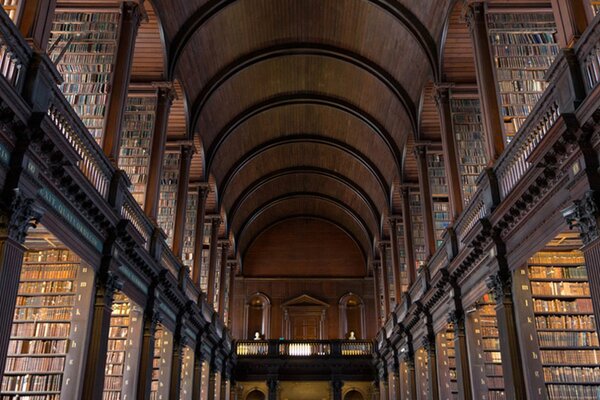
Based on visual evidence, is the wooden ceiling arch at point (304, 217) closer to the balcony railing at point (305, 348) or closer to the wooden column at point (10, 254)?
the balcony railing at point (305, 348)

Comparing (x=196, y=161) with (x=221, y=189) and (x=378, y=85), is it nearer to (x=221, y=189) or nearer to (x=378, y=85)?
(x=221, y=189)

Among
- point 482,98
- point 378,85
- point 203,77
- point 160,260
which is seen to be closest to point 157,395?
point 160,260

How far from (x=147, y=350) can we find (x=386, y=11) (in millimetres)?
9095

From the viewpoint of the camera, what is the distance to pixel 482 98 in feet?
30.1

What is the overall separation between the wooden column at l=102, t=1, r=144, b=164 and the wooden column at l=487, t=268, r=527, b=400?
608cm

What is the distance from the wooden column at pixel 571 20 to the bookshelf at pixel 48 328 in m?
6.88

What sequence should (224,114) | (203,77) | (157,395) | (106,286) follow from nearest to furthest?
(106,286) < (157,395) < (203,77) < (224,114)

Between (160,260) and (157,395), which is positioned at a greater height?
(160,260)

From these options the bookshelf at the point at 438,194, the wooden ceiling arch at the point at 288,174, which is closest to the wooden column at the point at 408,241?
the bookshelf at the point at 438,194

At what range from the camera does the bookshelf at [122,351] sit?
10.1 m

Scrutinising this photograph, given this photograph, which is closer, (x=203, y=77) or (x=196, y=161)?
(x=203, y=77)

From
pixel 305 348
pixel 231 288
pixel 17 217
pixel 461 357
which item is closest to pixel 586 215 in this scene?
pixel 461 357

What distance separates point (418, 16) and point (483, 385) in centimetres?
801

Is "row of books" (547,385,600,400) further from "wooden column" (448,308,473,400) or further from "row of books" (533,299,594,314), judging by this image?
"wooden column" (448,308,473,400)
